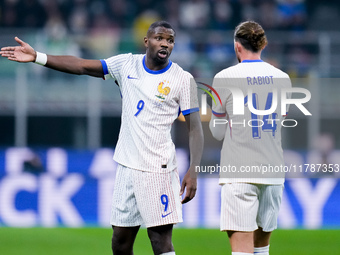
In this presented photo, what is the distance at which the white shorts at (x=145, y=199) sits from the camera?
524 centimetres

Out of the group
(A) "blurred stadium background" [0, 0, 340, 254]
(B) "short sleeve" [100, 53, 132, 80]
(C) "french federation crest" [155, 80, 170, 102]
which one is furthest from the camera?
(A) "blurred stadium background" [0, 0, 340, 254]

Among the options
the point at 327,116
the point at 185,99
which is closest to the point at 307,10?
the point at 327,116

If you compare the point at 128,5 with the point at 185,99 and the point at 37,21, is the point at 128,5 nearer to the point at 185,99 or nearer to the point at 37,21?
the point at 37,21

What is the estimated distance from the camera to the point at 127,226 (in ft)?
17.3

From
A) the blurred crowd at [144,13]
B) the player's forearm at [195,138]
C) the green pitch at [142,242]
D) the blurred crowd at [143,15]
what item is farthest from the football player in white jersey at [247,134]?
the blurred crowd at [144,13]

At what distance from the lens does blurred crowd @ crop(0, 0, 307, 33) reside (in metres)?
16.4

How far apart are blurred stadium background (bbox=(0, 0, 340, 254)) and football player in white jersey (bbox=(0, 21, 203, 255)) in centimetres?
402

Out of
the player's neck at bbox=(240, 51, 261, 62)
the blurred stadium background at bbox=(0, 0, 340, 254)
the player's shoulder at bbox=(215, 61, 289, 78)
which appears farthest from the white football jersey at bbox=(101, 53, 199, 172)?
the blurred stadium background at bbox=(0, 0, 340, 254)

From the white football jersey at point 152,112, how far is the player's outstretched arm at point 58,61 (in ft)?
0.28

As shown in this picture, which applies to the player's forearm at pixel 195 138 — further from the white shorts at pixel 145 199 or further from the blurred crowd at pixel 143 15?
the blurred crowd at pixel 143 15

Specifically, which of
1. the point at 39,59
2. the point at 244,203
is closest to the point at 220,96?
the point at 244,203

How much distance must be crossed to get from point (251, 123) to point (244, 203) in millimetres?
540

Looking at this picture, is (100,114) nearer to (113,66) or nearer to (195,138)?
(113,66)

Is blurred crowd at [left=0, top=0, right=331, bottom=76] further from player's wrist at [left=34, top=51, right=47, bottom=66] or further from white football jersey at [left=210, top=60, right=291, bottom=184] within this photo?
white football jersey at [left=210, top=60, right=291, bottom=184]
